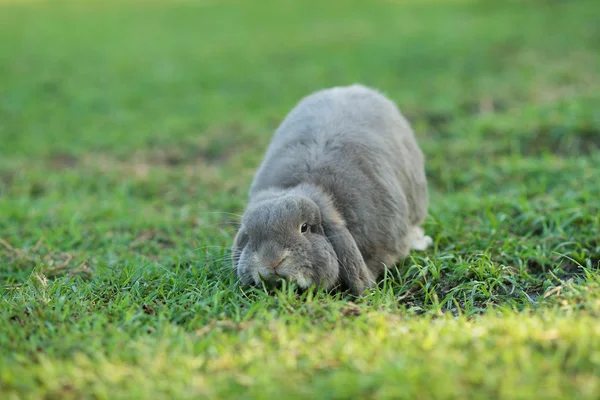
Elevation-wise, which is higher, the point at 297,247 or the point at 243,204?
the point at 297,247

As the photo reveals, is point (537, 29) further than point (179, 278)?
Yes

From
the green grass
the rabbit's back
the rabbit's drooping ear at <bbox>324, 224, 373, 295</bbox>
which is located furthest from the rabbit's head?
the rabbit's back

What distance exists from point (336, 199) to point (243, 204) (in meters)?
1.83

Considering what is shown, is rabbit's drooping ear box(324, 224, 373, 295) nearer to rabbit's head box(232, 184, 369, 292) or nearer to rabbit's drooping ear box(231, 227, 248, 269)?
rabbit's head box(232, 184, 369, 292)

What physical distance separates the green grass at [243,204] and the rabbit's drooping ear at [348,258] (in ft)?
0.42

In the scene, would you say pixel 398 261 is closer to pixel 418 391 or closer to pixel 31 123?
pixel 418 391

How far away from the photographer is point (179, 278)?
4.03 m

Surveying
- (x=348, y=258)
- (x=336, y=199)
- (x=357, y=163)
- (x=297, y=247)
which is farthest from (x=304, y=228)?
(x=357, y=163)

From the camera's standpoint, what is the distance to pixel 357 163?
424 cm

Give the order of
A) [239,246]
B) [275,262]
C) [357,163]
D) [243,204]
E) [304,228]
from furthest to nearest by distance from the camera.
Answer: [243,204] → [357,163] → [239,246] → [304,228] → [275,262]

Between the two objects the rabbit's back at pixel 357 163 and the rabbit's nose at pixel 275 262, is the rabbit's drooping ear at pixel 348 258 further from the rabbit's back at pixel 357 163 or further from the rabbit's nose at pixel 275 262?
the rabbit's nose at pixel 275 262

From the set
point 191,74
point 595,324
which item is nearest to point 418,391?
point 595,324

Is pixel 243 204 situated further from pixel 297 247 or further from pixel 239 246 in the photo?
pixel 297 247

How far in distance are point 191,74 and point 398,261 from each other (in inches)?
262
